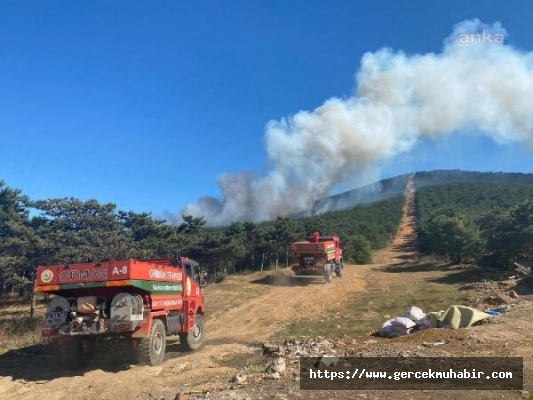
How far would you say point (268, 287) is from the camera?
→ 29625 mm

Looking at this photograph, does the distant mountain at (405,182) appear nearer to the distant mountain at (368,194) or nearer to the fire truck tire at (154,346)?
the distant mountain at (368,194)

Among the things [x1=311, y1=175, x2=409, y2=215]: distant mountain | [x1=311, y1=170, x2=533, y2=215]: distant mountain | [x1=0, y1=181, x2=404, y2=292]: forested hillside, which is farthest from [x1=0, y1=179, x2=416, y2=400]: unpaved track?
[x1=311, y1=170, x2=533, y2=215]: distant mountain

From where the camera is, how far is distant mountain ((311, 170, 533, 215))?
125725mm

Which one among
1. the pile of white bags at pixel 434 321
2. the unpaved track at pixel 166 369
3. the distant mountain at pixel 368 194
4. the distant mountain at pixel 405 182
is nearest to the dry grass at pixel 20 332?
the unpaved track at pixel 166 369

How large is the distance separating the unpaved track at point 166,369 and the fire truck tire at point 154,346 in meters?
0.21

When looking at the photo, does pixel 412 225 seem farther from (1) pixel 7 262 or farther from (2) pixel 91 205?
(1) pixel 7 262

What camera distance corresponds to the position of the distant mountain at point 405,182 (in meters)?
126

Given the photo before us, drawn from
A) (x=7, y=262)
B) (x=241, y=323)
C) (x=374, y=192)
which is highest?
(x=374, y=192)

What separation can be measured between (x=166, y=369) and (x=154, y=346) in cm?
68

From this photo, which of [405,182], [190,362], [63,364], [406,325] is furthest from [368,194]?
[63,364]

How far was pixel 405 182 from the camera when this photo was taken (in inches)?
6811

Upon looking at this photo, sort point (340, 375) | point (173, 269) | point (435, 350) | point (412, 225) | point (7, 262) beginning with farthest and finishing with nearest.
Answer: point (412, 225) → point (7, 262) → point (173, 269) → point (435, 350) → point (340, 375)

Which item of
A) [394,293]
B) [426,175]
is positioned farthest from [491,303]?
[426,175]

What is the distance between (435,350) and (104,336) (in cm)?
753
